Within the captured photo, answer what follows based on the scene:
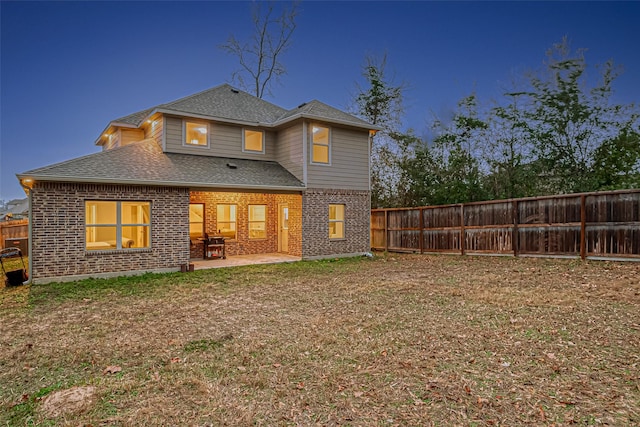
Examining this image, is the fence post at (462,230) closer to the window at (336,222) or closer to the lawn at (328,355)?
the window at (336,222)

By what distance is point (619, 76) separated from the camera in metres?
12.5

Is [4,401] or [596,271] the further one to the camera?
[596,271]

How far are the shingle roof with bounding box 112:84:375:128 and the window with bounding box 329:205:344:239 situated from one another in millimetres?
3264

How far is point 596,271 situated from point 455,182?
701 cm

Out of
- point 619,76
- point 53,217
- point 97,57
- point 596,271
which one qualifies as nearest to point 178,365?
point 53,217

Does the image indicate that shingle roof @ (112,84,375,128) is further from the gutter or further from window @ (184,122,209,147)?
the gutter

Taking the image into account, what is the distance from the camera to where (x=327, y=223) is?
516 inches

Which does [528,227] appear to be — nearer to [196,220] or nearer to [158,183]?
[158,183]

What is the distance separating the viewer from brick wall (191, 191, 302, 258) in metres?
13.1

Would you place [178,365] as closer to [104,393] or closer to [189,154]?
[104,393]

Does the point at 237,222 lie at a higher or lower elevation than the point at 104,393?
higher

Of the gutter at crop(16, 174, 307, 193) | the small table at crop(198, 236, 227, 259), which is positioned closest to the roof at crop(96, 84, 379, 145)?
the gutter at crop(16, 174, 307, 193)

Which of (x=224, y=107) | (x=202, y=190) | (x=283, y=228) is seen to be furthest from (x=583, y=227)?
(x=224, y=107)

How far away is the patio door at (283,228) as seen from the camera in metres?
14.1
